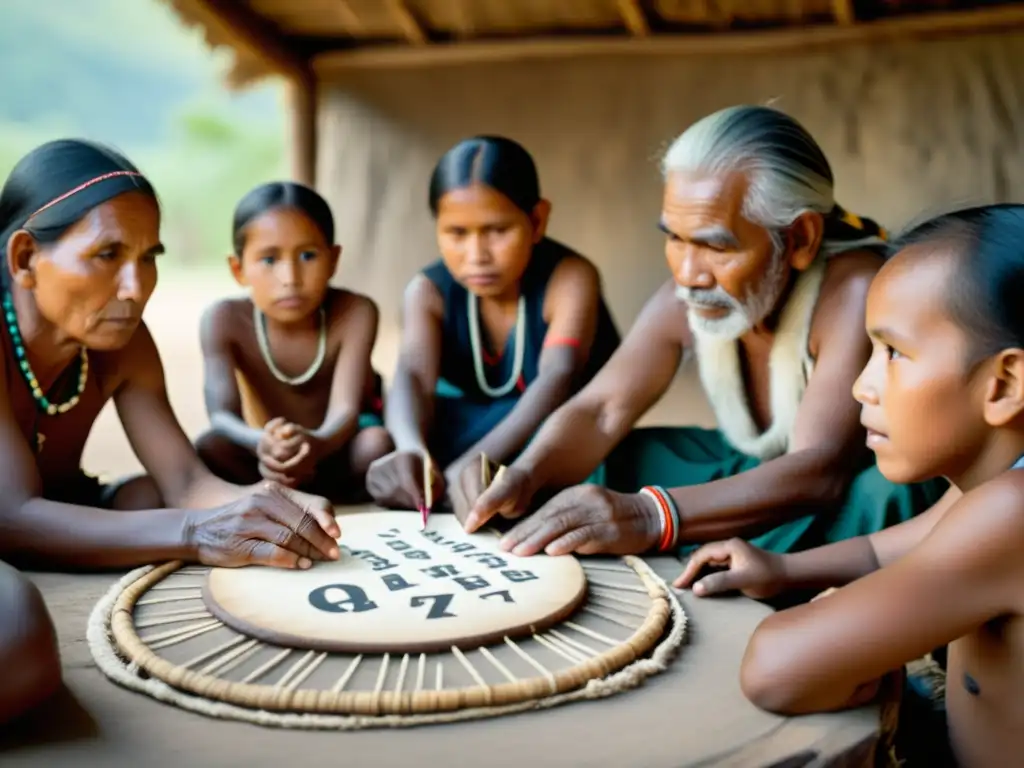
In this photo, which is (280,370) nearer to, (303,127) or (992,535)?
(992,535)

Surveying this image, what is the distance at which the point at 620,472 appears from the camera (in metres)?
2.58

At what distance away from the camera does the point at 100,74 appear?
16.8 meters

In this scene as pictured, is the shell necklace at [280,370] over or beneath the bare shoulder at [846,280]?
beneath

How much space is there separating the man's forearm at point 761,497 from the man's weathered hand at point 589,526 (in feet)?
0.27

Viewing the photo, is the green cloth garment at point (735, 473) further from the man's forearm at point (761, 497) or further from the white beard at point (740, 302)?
the white beard at point (740, 302)

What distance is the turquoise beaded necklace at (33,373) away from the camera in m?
1.94

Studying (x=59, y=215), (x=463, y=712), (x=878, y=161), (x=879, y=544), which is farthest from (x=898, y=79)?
(x=463, y=712)

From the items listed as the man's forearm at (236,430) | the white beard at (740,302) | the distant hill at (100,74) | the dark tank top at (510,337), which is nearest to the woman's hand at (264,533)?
the man's forearm at (236,430)

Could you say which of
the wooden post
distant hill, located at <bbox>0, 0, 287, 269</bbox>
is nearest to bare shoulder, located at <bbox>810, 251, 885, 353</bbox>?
the wooden post

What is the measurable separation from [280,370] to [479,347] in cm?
59

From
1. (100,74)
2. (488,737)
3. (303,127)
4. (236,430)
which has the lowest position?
(488,737)

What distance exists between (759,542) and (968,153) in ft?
10.2

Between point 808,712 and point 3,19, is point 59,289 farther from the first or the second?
point 3,19

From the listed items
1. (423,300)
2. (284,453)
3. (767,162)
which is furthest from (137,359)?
(767,162)
